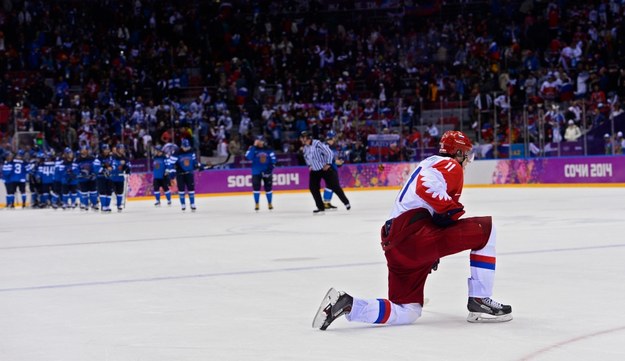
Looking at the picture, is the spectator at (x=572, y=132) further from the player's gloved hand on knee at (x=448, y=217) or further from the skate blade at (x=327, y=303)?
the skate blade at (x=327, y=303)

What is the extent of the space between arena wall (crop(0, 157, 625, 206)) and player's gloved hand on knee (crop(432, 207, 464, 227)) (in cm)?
2149

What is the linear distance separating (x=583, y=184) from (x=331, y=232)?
14234 millimetres

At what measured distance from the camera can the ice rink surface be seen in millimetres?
5910

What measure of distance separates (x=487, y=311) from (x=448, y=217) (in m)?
0.65

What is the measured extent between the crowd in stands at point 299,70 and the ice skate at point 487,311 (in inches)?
831

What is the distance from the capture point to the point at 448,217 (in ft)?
21.6

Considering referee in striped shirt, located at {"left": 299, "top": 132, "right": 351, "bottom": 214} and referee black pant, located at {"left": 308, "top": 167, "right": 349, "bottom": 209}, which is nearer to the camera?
referee black pant, located at {"left": 308, "top": 167, "right": 349, "bottom": 209}

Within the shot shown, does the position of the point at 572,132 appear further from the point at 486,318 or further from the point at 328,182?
the point at 486,318

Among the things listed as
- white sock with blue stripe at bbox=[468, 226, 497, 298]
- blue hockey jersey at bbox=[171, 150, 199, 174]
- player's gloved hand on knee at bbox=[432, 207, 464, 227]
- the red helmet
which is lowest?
white sock with blue stripe at bbox=[468, 226, 497, 298]

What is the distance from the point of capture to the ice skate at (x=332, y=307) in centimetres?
638

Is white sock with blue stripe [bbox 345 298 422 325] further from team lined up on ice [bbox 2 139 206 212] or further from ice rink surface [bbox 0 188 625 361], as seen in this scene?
team lined up on ice [bbox 2 139 206 212]

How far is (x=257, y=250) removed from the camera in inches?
499

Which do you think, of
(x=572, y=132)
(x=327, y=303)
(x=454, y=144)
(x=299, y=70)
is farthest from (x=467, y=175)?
(x=327, y=303)

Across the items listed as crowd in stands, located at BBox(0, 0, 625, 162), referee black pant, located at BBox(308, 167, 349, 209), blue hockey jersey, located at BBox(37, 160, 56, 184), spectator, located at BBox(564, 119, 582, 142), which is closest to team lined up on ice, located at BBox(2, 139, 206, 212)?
blue hockey jersey, located at BBox(37, 160, 56, 184)
